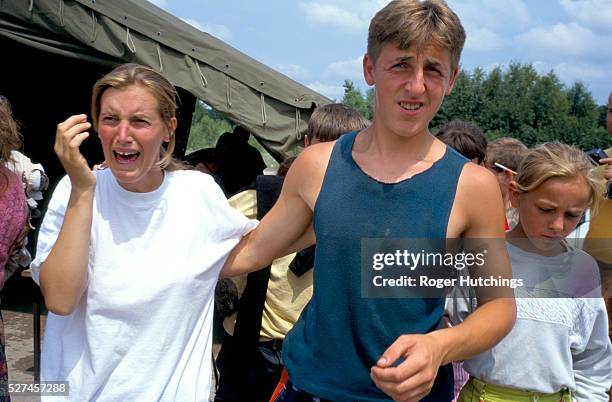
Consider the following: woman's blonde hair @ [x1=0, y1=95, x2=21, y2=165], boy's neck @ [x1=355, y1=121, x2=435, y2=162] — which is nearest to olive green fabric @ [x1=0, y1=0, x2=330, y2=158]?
woman's blonde hair @ [x1=0, y1=95, x2=21, y2=165]

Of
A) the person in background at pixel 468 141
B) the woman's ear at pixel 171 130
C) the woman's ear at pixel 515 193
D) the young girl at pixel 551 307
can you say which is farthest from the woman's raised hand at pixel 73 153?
the person in background at pixel 468 141

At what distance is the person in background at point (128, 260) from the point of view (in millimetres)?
1858

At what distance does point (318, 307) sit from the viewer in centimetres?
179

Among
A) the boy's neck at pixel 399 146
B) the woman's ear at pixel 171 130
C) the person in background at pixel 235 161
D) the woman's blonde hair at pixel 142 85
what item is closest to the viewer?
the boy's neck at pixel 399 146

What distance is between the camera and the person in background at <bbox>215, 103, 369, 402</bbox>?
113 inches

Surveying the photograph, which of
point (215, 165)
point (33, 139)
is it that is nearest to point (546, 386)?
point (215, 165)

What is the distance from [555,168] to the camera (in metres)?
2.36

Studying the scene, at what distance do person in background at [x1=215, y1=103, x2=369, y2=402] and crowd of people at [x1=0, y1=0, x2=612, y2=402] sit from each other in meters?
0.73

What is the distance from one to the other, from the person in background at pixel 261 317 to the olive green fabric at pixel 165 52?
2729 millimetres

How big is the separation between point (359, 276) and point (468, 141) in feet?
6.46

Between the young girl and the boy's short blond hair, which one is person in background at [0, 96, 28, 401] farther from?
the young girl

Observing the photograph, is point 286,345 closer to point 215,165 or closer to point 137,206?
point 137,206

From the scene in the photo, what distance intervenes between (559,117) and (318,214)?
52181mm

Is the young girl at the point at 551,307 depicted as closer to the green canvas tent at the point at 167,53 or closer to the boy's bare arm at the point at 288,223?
the boy's bare arm at the point at 288,223
